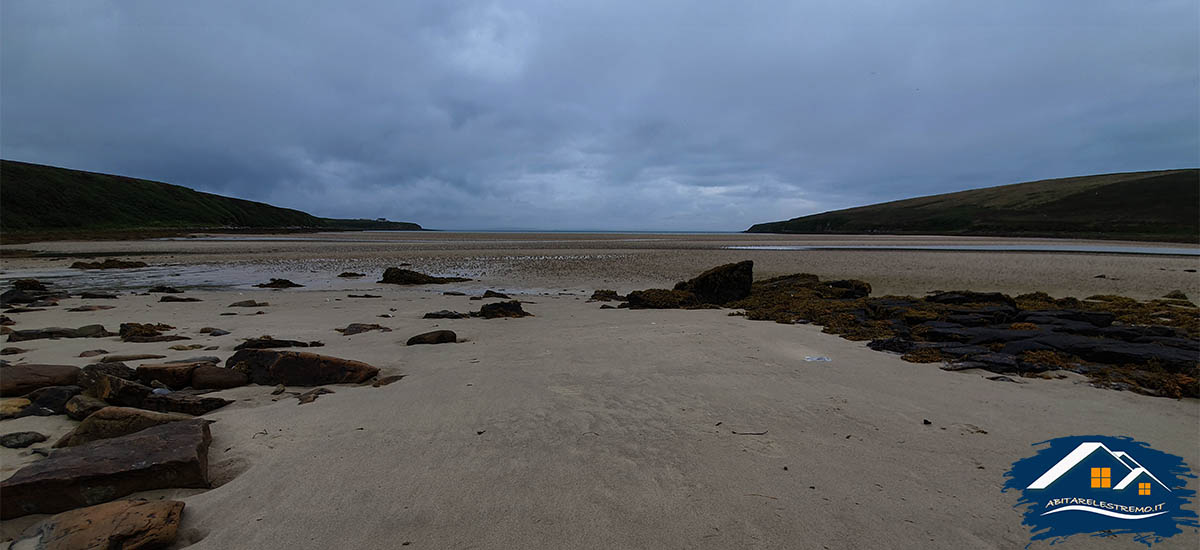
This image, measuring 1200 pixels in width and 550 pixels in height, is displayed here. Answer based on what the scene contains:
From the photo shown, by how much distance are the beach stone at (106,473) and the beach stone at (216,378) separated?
7.19 feet

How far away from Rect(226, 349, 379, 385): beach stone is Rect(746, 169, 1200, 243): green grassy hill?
268 feet

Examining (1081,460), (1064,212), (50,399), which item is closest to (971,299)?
(1081,460)

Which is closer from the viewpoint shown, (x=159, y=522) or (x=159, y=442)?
(x=159, y=522)

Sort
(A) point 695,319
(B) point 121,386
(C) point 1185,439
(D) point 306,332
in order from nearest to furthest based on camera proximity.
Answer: (C) point 1185,439
(B) point 121,386
(D) point 306,332
(A) point 695,319

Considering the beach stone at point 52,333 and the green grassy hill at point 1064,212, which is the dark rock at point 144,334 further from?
the green grassy hill at point 1064,212

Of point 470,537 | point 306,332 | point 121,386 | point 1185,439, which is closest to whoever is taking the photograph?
point 470,537

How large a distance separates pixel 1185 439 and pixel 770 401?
3.27 metres

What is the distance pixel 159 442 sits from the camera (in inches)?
134

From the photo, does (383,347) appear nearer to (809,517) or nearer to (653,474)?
(653,474)

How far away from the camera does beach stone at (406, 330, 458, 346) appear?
7.96 m

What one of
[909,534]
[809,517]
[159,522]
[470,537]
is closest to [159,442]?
[159,522]

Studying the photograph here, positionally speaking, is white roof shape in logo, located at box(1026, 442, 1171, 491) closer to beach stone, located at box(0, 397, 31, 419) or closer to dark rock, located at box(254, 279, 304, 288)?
beach stone, located at box(0, 397, 31, 419)

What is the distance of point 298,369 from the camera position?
571 centimetres

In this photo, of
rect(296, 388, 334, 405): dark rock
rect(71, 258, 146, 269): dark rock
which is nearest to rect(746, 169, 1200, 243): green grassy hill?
rect(296, 388, 334, 405): dark rock
